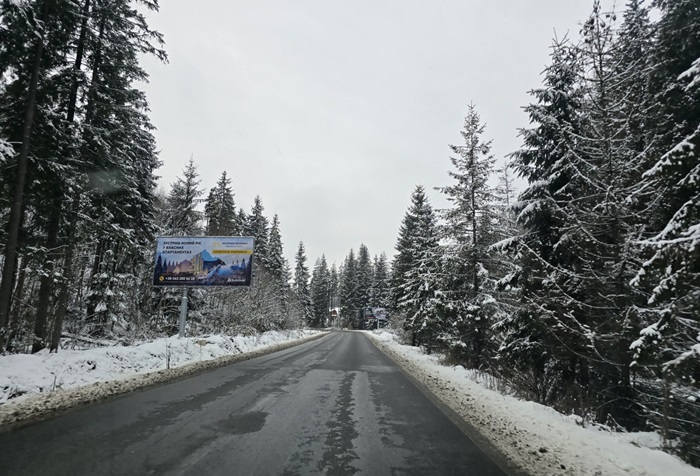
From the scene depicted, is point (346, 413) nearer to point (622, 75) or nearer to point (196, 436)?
point (196, 436)

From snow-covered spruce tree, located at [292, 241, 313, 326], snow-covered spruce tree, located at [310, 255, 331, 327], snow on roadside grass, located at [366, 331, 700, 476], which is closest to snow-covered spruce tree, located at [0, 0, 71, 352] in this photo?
snow on roadside grass, located at [366, 331, 700, 476]

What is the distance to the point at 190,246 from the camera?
19.0 m

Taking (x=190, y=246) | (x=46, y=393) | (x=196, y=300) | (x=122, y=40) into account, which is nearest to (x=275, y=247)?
(x=196, y=300)

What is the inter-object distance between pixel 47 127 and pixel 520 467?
13561mm

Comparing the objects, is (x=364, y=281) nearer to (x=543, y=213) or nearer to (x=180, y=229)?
(x=180, y=229)

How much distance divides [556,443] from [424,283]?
15068 mm

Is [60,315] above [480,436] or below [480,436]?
above

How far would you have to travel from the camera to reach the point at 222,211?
3759 cm

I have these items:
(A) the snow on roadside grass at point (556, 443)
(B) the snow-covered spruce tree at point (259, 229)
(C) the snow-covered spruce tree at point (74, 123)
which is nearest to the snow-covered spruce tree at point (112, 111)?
(C) the snow-covered spruce tree at point (74, 123)

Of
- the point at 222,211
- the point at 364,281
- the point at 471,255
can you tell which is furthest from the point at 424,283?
the point at 364,281

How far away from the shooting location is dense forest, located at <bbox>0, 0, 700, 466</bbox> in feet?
19.4

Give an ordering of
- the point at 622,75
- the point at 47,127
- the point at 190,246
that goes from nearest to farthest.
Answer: the point at 622,75, the point at 47,127, the point at 190,246

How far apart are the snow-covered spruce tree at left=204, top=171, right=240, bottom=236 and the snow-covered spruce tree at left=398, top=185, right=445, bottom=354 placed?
59.6ft

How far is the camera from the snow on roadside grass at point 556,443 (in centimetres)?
455
